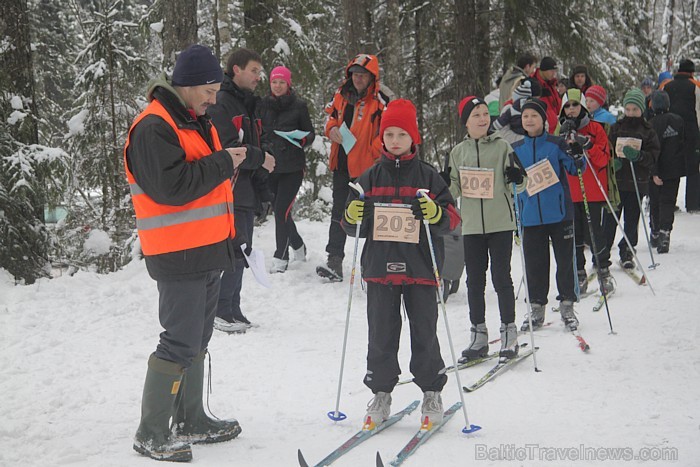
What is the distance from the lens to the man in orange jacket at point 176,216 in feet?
11.1

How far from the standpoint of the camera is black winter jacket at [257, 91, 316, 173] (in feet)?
25.1

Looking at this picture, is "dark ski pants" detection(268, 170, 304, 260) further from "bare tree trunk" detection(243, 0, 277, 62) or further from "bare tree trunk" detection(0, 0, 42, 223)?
"bare tree trunk" detection(243, 0, 277, 62)

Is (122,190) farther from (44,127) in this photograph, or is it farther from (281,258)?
(281,258)

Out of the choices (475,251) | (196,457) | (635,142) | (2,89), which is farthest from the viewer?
(635,142)

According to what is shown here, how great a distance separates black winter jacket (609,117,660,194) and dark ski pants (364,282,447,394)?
5412mm

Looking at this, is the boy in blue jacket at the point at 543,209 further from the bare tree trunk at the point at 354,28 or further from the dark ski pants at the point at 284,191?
the bare tree trunk at the point at 354,28

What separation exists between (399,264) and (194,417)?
1.51 metres

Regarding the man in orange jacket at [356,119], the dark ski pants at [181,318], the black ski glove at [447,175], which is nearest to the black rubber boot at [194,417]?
the dark ski pants at [181,318]

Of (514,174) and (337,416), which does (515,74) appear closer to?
(514,174)

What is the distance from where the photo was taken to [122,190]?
12219mm

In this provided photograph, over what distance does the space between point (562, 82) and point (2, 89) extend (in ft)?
26.6

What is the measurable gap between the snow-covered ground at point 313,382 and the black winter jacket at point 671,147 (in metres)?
2.42

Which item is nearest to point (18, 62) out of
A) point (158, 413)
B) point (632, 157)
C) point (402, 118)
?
point (402, 118)

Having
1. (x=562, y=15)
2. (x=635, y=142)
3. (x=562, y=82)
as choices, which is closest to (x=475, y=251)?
(x=635, y=142)
